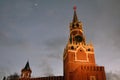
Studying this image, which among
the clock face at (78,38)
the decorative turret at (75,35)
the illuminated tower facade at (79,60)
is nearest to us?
the illuminated tower facade at (79,60)

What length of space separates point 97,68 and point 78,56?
9.06 meters

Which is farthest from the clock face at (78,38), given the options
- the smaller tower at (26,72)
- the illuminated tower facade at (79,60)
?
the smaller tower at (26,72)

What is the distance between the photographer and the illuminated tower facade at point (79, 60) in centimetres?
3600

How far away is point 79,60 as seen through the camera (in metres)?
44.1

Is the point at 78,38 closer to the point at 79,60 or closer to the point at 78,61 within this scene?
the point at 79,60

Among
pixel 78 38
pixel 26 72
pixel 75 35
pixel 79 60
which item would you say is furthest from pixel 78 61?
pixel 26 72

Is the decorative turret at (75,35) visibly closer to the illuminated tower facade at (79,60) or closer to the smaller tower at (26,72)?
the illuminated tower facade at (79,60)

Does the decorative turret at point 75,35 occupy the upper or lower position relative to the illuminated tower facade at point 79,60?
upper

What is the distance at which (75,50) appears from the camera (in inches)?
1802

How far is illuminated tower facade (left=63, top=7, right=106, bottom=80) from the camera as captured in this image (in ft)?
118

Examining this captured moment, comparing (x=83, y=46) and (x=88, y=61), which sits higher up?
(x=83, y=46)

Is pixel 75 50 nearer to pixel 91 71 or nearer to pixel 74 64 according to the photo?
pixel 74 64

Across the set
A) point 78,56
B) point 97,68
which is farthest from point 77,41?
point 97,68

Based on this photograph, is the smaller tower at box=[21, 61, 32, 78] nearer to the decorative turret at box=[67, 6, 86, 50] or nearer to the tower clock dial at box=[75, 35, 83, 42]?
the decorative turret at box=[67, 6, 86, 50]
